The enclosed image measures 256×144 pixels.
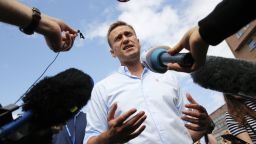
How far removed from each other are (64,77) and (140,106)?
1.69 m

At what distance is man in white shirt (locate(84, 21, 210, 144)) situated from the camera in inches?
107

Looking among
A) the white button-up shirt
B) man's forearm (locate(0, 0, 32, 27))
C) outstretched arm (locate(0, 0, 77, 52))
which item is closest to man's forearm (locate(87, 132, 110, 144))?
the white button-up shirt

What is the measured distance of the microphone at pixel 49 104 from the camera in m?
1.40

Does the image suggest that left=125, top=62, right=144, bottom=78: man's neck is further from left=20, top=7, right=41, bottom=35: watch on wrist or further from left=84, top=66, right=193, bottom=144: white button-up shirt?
left=20, top=7, right=41, bottom=35: watch on wrist

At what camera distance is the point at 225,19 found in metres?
1.47

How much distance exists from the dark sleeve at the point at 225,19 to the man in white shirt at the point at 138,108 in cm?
111

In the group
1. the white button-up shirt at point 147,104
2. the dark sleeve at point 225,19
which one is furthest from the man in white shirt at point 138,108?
the dark sleeve at point 225,19

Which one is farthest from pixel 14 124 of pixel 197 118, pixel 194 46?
pixel 197 118

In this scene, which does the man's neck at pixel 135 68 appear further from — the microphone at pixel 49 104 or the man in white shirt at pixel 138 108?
the microphone at pixel 49 104

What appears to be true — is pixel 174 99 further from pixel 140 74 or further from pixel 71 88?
pixel 71 88

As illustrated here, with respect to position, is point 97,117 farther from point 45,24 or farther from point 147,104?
Result: point 45,24

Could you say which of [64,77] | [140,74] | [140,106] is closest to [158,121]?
[140,106]

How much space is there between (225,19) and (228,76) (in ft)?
1.41

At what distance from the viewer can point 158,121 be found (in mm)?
3043
